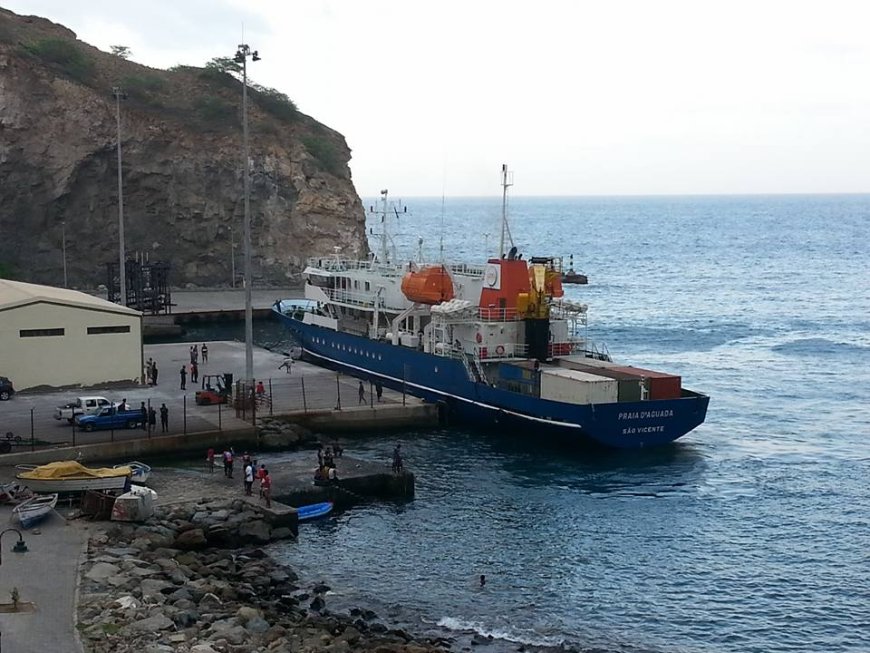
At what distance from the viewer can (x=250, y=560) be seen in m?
30.0

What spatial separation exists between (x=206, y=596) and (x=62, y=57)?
8043 centimetres

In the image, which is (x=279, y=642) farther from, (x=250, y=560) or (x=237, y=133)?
(x=237, y=133)

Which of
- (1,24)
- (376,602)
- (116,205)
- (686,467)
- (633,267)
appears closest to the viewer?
(376,602)

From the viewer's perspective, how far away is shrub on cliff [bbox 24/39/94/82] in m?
94.4

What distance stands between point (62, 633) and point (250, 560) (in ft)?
28.2

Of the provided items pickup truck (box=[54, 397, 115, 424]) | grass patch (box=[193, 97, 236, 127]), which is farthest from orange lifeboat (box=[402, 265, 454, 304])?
grass patch (box=[193, 97, 236, 127])

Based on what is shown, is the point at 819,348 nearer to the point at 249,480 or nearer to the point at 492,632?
the point at 249,480

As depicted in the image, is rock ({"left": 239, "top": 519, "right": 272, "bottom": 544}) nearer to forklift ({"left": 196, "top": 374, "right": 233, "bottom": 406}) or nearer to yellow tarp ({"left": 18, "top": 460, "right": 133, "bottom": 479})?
yellow tarp ({"left": 18, "top": 460, "right": 133, "bottom": 479})

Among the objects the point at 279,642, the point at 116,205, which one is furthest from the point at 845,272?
the point at 279,642

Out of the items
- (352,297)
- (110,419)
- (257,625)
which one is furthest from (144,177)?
(257,625)

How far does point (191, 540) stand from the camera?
3039 cm

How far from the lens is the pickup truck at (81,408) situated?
131 ft

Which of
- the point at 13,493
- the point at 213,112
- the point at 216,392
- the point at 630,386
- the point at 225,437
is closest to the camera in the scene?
the point at 13,493

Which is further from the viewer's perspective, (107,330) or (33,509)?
(107,330)
